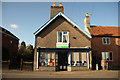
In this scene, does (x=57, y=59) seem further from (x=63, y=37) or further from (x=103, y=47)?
(x=103, y=47)

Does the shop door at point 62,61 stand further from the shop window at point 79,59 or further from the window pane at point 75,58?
the shop window at point 79,59

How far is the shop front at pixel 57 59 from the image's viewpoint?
15.2m

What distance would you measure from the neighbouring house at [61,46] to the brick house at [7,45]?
561 inches

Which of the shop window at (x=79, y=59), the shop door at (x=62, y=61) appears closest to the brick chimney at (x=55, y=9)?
the shop door at (x=62, y=61)

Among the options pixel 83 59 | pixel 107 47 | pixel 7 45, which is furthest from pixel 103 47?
pixel 7 45

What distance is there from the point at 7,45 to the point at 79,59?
2082 centimetres

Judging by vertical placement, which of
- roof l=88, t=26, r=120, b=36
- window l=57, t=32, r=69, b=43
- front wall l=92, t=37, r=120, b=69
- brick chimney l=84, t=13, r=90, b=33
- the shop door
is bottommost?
the shop door

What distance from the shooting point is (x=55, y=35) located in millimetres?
16016

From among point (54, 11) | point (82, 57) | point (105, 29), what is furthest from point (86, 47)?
point (105, 29)

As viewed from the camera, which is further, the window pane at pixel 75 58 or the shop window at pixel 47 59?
the window pane at pixel 75 58

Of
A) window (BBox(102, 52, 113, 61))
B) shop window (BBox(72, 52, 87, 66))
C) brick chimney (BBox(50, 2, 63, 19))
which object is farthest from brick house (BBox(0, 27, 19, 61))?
window (BBox(102, 52, 113, 61))

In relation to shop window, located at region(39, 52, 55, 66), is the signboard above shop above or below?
above

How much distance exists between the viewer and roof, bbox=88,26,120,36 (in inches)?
879

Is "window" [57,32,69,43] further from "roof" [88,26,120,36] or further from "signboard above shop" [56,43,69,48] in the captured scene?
"roof" [88,26,120,36]
